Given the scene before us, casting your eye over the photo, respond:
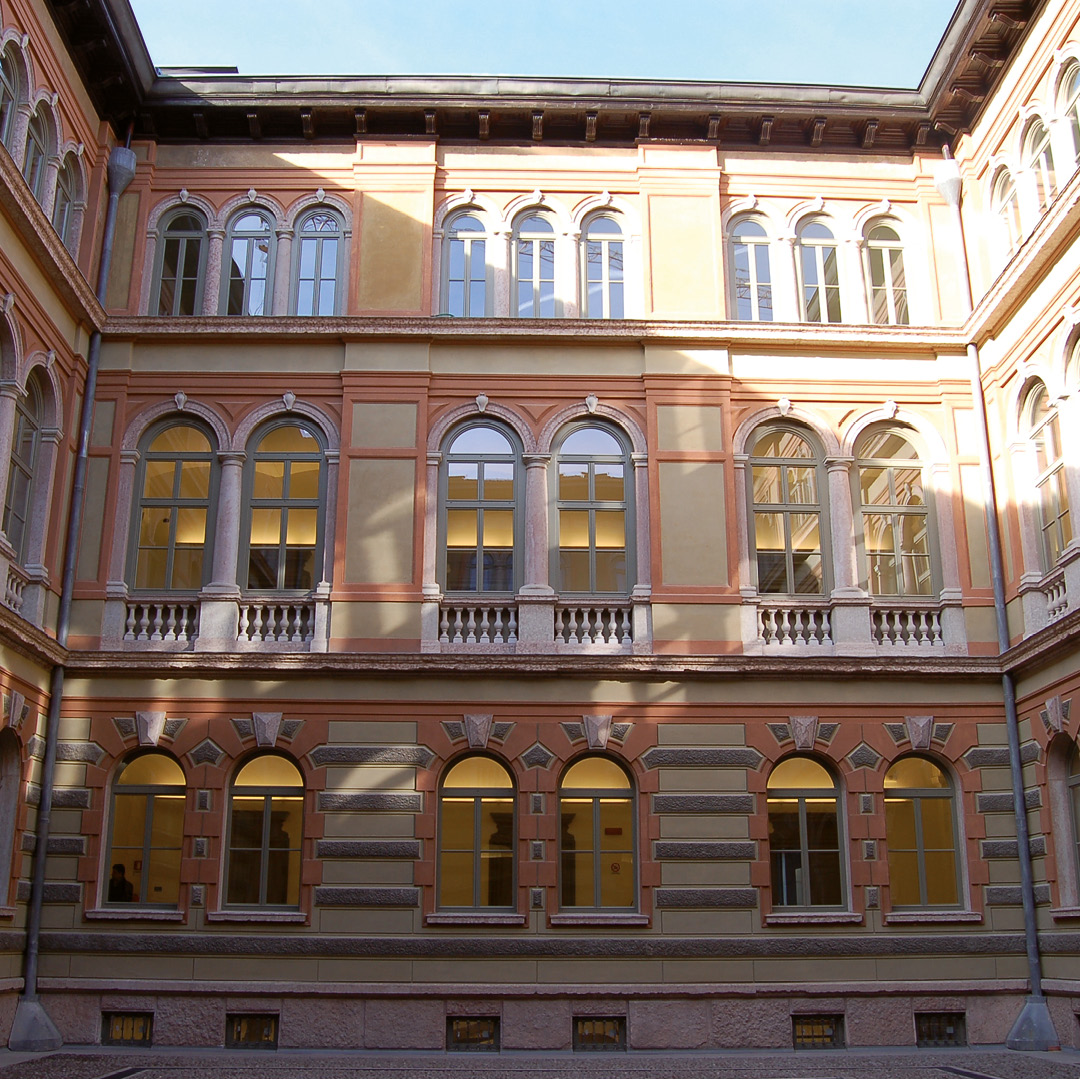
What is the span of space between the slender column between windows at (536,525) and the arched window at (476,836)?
281cm

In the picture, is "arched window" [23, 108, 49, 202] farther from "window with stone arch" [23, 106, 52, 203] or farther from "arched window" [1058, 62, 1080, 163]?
"arched window" [1058, 62, 1080, 163]

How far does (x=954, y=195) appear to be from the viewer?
71.2ft

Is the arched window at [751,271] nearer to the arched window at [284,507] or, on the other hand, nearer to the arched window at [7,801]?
the arched window at [284,507]

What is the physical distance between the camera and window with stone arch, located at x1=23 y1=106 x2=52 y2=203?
18984mm

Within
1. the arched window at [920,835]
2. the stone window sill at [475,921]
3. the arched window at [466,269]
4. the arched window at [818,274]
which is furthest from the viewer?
the arched window at [818,274]

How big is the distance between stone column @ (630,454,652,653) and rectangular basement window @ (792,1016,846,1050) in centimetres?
571

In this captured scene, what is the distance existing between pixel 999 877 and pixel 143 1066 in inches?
476

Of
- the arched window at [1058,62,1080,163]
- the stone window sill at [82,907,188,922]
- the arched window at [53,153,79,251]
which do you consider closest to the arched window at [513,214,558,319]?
the arched window at [53,153,79,251]

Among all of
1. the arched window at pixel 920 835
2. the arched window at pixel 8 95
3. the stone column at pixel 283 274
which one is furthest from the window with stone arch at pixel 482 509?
the arched window at pixel 8 95

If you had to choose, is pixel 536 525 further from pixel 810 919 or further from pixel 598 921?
pixel 810 919

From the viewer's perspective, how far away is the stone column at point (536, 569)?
768 inches

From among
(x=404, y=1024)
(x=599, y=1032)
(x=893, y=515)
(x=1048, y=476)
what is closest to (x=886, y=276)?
(x=893, y=515)

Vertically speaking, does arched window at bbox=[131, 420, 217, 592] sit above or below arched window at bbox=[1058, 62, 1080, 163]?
below

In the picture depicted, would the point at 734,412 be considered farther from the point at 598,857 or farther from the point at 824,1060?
the point at 824,1060
